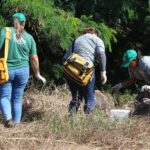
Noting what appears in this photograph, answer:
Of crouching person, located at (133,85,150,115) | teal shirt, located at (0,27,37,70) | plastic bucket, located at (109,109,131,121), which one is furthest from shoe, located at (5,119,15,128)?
crouching person, located at (133,85,150,115)

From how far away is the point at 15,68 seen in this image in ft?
24.2

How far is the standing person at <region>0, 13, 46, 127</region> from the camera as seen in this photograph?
7312 millimetres

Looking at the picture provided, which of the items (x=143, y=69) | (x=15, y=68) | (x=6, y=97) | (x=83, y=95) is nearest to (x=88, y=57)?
(x=83, y=95)

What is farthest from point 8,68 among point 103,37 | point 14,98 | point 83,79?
point 103,37

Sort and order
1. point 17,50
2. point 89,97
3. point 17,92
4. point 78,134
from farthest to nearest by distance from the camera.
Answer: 1. point 89,97
2. point 17,92
3. point 17,50
4. point 78,134

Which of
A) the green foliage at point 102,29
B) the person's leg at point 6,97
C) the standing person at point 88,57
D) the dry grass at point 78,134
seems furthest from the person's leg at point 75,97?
the green foliage at point 102,29

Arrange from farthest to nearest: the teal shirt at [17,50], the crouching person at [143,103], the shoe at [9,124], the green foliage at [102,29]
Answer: the green foliage at [102,29], the crouching person at [143,103], the teal shirt at [17,50], the shoe at [9,124]

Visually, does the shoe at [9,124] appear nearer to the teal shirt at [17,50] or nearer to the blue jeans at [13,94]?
the blue jeans at [13,94]

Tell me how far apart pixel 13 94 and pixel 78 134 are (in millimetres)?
1389

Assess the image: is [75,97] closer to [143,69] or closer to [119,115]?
[119,115]

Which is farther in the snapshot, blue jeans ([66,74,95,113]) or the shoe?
blue jeans ([66,74,95,113])

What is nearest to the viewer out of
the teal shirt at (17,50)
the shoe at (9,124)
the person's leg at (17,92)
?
the shoe at (9,124)

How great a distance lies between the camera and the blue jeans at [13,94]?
7.34m

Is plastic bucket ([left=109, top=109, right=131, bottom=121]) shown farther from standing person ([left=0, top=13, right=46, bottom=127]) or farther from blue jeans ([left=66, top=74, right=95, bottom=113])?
standing person ([left=0, top=13, right=46, bottom=127])
